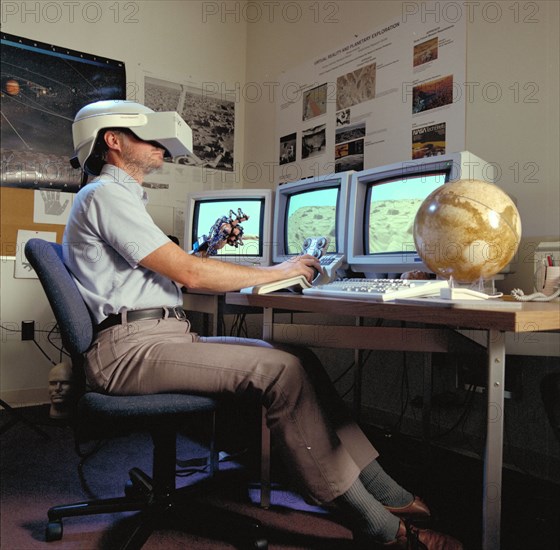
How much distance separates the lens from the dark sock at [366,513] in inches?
42.5

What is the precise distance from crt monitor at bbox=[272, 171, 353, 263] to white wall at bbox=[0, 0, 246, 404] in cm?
130

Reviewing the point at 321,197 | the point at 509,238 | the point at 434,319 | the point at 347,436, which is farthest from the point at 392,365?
the point at 434,319

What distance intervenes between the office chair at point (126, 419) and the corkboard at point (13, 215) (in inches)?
62.3

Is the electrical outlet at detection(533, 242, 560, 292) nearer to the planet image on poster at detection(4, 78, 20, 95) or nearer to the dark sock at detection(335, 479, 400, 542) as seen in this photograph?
the dark sock at detection(335, 479, 400, 542)

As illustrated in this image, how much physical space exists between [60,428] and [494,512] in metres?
2.03

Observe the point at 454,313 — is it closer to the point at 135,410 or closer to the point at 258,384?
the point at 258,384

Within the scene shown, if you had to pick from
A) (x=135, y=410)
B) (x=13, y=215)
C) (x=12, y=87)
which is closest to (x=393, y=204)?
(x=135, y=410)

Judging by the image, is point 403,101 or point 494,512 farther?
point 403,101

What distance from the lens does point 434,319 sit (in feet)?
2.78

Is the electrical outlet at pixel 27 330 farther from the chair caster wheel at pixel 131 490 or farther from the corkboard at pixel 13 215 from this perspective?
the chair caster wheel at pixel 131 490

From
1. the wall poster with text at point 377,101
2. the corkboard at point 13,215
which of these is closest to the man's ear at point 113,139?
the wall poster with text at point 377,101

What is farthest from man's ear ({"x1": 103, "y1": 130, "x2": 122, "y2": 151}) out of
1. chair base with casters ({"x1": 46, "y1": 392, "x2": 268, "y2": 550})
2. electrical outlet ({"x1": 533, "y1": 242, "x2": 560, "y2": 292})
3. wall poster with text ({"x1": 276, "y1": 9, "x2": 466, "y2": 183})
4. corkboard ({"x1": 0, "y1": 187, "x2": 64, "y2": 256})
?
corkboard ({"x1": 0, "y1": 187, "x2": 64, "y2": 256})

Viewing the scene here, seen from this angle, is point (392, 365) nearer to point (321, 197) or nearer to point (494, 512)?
point (321, 197)

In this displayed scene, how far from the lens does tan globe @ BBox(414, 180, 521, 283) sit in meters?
1.02
